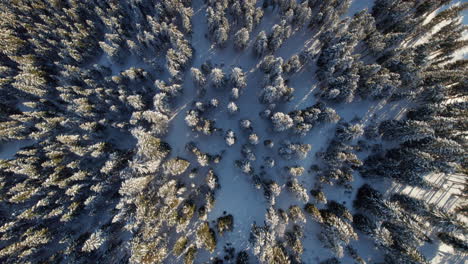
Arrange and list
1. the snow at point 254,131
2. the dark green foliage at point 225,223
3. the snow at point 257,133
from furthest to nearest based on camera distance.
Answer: the snow at point 254,131 → the snow at point 257,133 → the dark green foliage at point 225,223

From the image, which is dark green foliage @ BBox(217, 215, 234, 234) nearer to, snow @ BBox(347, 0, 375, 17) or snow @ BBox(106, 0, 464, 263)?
snow @ BBox(106, 0, 464, 263)

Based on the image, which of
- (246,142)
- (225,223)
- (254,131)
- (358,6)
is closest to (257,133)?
(254,131)

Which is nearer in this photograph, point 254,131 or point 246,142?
point 246,142

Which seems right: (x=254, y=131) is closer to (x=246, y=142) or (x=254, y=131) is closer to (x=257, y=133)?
(x=257, y=133)

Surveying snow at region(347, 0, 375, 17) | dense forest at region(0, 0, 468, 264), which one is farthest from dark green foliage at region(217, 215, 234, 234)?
snow at region(347, 0, 375, 17)

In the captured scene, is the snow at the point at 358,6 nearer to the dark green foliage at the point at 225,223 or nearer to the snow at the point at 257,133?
the snow at the point at 257,133

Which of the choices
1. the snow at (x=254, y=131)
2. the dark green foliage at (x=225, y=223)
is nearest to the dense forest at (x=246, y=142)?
the snow at (x=254, y=131)

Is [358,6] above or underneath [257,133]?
above

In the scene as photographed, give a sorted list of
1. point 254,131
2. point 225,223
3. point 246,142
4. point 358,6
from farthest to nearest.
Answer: point 358,6 → point 254,131 → point 246,142 → point 225,223

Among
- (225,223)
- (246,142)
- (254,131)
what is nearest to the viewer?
(225,223)
